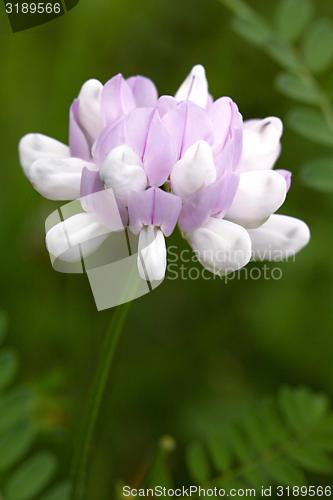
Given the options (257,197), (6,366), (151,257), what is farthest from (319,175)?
(6,366)

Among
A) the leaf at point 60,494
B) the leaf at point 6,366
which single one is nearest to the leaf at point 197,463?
the leaf at point 60,494

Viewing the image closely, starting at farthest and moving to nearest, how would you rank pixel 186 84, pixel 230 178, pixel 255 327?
1. pixel 255 327
2. pixel 186 84
3. pixel 230 178

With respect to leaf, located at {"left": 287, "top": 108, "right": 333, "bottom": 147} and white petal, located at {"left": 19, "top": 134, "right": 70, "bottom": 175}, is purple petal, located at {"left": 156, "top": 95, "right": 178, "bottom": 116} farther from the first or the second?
leaf, located at {"left": 287, "top": 108, "right": 333, "bottom": 147}

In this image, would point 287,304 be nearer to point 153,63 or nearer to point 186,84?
point 153,63

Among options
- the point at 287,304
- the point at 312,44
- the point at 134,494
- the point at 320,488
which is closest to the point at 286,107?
the point at 287,304

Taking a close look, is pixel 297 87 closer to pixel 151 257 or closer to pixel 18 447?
pixel 151 257

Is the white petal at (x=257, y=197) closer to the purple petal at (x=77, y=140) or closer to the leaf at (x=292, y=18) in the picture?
the purple petal at (x=77, y=140)
